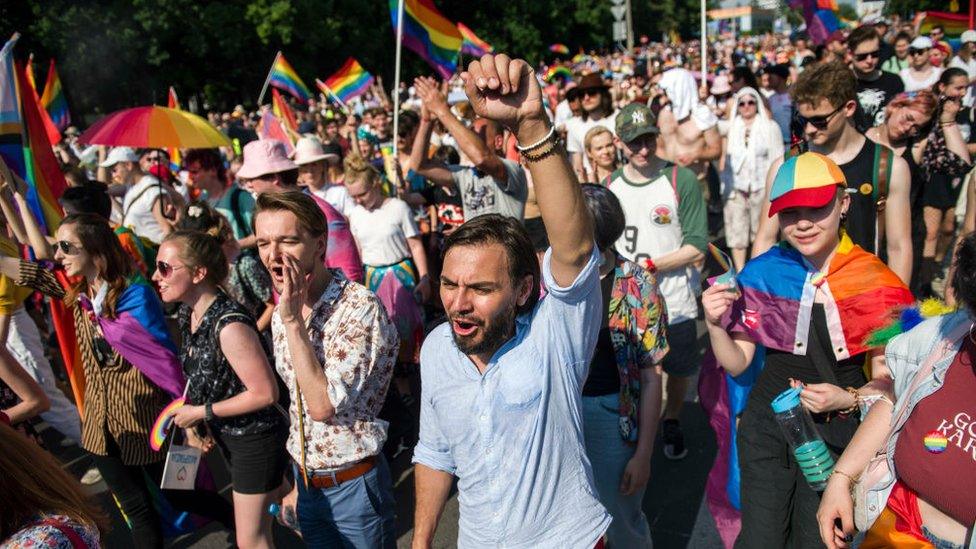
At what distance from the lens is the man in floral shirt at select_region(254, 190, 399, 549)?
2.55m

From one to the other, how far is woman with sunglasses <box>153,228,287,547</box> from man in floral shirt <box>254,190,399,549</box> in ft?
0.60

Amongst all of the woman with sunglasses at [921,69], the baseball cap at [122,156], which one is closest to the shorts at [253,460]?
the baseball cap at [122,156]

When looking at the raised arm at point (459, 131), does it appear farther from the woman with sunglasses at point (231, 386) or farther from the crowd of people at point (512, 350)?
the woman with sunglasses at point (231, 386)

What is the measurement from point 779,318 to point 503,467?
4.12ft

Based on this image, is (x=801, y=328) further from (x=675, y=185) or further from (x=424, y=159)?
(x=424, y=159)

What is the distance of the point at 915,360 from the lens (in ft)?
6.56

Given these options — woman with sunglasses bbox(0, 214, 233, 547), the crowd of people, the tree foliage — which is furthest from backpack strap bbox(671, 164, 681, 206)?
the tree foliage

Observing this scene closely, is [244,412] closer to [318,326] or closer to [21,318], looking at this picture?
[318,326]

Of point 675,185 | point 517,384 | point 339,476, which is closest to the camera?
point 517,384

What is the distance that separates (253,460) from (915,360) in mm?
2382

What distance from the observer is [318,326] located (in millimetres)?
2646

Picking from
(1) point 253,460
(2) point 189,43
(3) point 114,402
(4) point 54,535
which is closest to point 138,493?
(3) point 114,402

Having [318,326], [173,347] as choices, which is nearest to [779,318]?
[318,326]

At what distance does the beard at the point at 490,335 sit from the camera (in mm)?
1911
